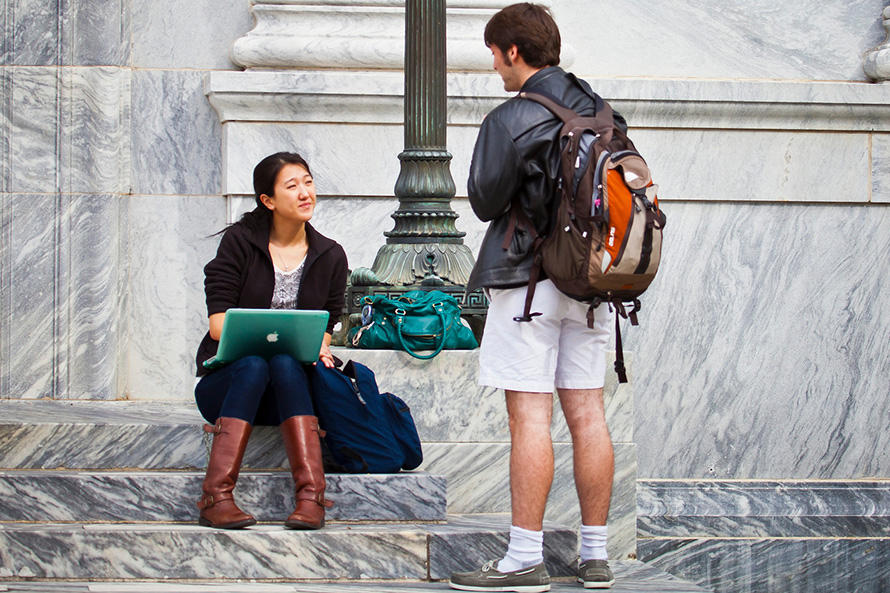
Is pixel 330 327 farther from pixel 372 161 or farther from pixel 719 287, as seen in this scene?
pixel 719 287

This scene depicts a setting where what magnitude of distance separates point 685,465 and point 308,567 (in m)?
3.23

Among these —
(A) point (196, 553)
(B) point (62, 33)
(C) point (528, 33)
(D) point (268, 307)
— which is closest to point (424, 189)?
(D) point (268, 307)

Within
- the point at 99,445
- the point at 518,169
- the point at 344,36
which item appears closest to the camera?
the point at 518,169

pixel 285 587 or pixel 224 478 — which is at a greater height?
pixel 224 478

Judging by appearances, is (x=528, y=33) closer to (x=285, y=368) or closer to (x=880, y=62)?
(x=285, y=368)

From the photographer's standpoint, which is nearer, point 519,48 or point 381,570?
point 519,48

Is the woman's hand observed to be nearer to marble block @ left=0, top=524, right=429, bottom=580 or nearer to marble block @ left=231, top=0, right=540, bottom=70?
marble block @ left=0, top=524, right=429, bottom=580

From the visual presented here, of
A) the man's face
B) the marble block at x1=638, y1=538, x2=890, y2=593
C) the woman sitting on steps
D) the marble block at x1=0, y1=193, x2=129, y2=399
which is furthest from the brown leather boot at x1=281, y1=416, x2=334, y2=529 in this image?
the marble block at x1=0, y1=193, x2=129, y2=399

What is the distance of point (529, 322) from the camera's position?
12.8 feet

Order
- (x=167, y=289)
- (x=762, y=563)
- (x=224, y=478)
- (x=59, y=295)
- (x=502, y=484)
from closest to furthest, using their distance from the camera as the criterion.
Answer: (x=224, y=478) → (x=502, y=484) → (x=762, y=563) → (x=59, y=295) → (x=167, y=289)

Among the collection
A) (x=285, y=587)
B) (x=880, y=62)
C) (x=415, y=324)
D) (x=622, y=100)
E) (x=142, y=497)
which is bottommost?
(x=285, y=587)

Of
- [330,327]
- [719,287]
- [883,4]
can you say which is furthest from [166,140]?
[883,4]

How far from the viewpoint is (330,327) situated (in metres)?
4.86

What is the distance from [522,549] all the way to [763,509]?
311 cm
